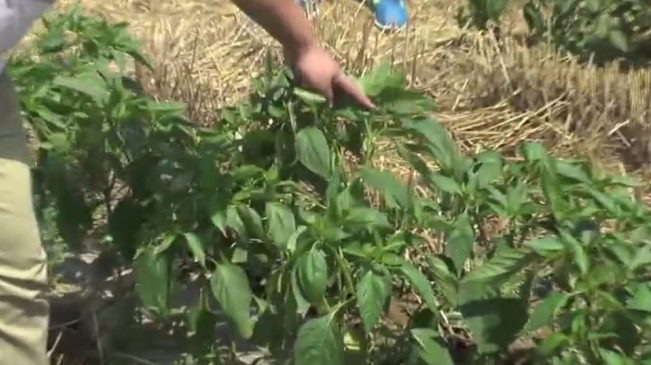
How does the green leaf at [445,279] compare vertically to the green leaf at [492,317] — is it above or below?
above

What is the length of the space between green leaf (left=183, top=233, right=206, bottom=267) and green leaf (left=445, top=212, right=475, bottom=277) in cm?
45

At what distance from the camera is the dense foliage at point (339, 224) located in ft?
7.64

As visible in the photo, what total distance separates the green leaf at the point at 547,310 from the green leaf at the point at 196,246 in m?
0.61

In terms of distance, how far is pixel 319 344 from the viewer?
7.68 ft

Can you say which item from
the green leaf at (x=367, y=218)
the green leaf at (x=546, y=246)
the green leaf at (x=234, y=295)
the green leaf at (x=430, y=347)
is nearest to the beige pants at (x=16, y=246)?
the green leaf at (x=234, y=295)

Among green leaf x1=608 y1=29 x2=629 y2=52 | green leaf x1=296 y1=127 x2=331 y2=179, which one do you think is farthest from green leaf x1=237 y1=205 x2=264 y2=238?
green leaf x1=608 y1=29 x2=629 y2=52

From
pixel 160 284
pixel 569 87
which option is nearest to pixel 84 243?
pixel 160 284

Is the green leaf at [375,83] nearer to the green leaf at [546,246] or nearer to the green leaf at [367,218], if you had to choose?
the green leaf at [367,218]

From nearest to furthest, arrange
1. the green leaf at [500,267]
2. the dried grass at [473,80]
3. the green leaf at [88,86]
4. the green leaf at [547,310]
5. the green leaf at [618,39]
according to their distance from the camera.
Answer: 1. the green leaf at [547,310]
2. the green leaf at [500,267]
3. the green leaf at [88,86]
4. the dried grass at [473,80]
5. the green leaf at [618,39]

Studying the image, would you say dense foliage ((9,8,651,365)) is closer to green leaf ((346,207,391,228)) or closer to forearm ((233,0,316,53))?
green leaf ((346,207,391,228))

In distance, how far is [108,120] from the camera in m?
2.72

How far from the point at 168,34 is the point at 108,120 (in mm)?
2239

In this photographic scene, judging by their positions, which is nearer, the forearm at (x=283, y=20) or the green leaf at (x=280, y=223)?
the forearm at (x=283, y=20)

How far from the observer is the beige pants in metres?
2.35
